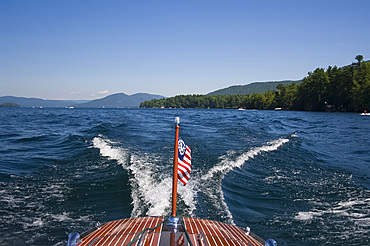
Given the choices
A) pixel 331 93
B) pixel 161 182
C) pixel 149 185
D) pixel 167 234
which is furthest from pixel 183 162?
pixel 331 93

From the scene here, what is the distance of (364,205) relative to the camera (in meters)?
7.03

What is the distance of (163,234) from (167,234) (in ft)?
0.19

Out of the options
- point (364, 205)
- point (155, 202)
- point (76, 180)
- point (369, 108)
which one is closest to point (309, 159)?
point (364, 205)

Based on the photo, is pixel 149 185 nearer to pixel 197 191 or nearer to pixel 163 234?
pixel 197 191

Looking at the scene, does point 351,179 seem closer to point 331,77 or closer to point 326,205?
point 326,205

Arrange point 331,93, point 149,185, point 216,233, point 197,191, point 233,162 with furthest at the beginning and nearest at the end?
A: point 331,93, point 233,162, point 149,185, point 197,191, point 216,233

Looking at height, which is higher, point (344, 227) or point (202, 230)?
point (202, 230)

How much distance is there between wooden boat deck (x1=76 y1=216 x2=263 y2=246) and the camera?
132 inches

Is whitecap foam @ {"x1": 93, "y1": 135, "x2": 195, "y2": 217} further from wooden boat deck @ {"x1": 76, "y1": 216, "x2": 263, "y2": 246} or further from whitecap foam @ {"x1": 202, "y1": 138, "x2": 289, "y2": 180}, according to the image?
wooden boat deck @ {"x1": 76, "y1": 216, "x2": 263, "y2": 246}

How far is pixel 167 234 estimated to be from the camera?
139 inches

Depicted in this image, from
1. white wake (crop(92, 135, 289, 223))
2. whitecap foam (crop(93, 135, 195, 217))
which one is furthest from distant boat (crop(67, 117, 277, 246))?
whitecap foam (crop(93, 135, 195, 217))

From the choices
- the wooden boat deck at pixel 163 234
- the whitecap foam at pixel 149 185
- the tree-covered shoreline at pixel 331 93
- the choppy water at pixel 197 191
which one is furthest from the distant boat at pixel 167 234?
the tree-covered shoreline at pixel 331 93

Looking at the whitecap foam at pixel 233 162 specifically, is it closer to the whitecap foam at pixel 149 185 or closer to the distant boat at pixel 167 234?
the whitecap foam at pixel 149 185

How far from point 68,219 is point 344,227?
21.4 ft
